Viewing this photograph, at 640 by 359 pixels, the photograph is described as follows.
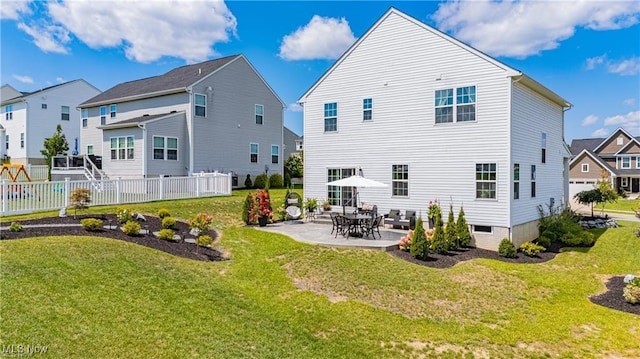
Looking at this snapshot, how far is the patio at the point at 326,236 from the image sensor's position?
12461mm

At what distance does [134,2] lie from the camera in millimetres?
15695

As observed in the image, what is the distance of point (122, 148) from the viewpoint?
24.4 m

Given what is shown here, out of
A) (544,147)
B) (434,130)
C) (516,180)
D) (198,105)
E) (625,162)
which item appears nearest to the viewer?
(516,180)

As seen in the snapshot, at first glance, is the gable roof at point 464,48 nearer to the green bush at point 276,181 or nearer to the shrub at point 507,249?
the shrub at point 507,249

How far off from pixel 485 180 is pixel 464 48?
5.22m

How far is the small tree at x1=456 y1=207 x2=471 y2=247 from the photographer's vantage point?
14078 millimetres

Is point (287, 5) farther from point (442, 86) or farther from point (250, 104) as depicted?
point (250, 104)

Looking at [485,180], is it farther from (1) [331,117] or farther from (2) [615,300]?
(1) [331,117]

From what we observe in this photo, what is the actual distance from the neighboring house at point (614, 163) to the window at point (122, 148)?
4649 centimetres

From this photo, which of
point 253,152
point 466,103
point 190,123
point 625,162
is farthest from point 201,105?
point 625,162

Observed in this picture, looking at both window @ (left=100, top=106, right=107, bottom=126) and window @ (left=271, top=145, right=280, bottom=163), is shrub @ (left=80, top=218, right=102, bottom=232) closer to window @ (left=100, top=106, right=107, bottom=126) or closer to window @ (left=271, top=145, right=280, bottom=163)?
window @ (left=271, top=145, right=280, bottom=163)

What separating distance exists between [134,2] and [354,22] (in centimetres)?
1120

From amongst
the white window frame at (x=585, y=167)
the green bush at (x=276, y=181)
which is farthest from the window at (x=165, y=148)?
the white window frame at (x=585, y=167)

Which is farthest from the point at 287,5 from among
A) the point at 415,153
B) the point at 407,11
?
the point at 415,153
